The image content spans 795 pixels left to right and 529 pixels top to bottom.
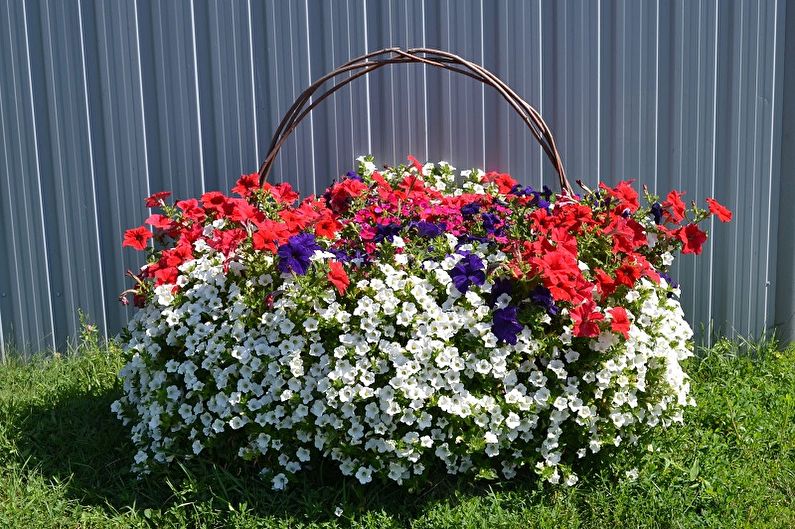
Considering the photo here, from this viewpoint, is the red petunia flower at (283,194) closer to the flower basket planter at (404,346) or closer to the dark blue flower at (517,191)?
the flower basket planter at (404,346)

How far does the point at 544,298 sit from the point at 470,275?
0.86 feet

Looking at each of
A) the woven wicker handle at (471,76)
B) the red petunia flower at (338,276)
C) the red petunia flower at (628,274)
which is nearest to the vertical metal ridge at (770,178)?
the woven wicker handle at (471,76)

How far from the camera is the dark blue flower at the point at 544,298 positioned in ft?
9.48

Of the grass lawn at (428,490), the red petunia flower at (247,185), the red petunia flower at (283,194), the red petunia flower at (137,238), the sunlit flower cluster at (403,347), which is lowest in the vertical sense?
the grass lawn at (428,490)

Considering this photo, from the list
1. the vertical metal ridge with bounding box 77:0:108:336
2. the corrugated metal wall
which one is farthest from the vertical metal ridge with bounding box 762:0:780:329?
the vertical metal ridge with bounding box 77:0:108:336

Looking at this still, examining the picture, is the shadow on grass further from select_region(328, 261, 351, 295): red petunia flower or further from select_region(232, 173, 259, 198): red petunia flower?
select_region(232, 173, 259, 198): red petunia flower

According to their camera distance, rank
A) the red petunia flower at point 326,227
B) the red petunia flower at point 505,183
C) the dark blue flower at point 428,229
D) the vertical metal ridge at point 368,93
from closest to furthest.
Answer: the red petunia flower at point 326,227 → the dark blue flower at point 428,229 → the red petunia flower at point 505,183 → the vertical metal ridge at point 368,93

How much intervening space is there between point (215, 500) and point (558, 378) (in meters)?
1.28

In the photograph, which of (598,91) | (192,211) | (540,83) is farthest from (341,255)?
(598,91)

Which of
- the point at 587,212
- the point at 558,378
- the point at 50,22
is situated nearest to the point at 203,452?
the point at 558,378

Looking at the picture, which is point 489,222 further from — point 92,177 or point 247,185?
point 92,177

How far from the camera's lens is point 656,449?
3.23 metres

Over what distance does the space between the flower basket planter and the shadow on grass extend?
0.07 metres

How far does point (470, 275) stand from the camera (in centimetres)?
295
